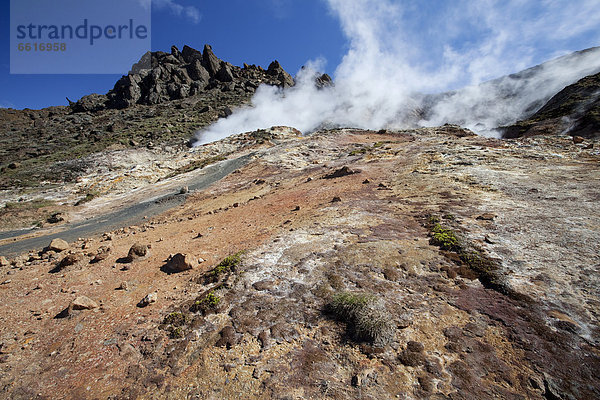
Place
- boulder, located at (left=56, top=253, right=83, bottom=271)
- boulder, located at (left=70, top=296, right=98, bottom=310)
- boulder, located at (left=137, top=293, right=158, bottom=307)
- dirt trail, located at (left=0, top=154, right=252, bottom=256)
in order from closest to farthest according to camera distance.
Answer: boulder, located at (left=70, top=296, right=98, bottom=310) → boulder, located at (left=137, top=293, right=158, bottom=307) → boulder, located at (left=56, top=253, right=83, bottom=271) → dirt trail, located at (left=0, top=154, right=252, bottom=256)

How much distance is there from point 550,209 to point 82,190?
3309cm

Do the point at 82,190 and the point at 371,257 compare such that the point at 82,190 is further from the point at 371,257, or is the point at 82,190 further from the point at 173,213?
the point at 371,257

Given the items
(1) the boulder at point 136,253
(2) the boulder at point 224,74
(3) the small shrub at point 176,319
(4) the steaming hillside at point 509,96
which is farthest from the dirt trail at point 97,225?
(2) the boulder at point 224,74

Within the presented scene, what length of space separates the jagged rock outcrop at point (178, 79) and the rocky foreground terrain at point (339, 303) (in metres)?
76.0

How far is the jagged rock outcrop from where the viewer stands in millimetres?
71625

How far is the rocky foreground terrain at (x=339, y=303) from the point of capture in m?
3.25

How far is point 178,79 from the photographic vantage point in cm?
7725

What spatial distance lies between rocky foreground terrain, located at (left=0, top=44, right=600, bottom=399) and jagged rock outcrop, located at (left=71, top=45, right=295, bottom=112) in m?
76.0

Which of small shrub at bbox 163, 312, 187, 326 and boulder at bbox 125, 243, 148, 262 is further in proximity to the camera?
boulder at bbox 125, 243, 148, 262

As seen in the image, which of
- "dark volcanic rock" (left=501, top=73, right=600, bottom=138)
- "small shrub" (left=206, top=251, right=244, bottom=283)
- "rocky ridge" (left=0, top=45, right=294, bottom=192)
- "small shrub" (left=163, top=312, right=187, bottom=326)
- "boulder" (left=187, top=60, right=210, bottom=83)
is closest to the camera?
"small shrub" (left=163, top=312, right=187, bottom=326)

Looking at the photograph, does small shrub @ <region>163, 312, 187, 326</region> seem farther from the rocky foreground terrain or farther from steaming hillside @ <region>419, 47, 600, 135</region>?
steaming hillside @ <region>419, 47, 600, 135</region>

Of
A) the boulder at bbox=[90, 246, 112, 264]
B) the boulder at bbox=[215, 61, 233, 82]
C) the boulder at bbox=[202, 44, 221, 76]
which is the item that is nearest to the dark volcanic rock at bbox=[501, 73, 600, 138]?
the boulder at bbox=[90, 246, 112, 264]

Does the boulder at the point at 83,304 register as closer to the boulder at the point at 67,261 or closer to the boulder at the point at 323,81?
the boulder at the point at 67,261

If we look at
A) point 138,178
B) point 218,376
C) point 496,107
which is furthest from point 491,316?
point 496,107
